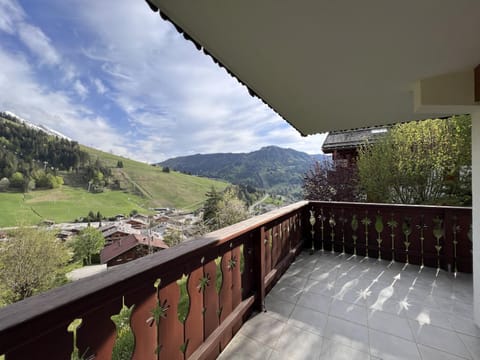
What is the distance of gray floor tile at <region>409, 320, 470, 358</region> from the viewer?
5.15 feet

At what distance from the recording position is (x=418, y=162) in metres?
6.79

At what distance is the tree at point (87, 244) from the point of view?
49.7 feet

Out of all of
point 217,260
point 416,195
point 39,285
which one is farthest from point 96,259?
point 416,195

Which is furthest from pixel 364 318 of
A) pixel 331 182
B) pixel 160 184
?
pixel 160 184

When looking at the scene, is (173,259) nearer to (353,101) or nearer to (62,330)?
(62,330)

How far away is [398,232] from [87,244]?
61.1 feet

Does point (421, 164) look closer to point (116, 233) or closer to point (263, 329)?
point (263, 329)

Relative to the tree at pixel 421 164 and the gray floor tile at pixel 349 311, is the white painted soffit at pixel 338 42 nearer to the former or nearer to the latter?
the gray floor tile at pixel 349 311

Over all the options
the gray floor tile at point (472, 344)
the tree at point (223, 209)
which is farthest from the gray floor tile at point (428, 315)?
the tree at point (223, 209)

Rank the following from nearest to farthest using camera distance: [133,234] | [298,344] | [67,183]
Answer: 1. [298,344]
2. [133,234]
3. [67,183]

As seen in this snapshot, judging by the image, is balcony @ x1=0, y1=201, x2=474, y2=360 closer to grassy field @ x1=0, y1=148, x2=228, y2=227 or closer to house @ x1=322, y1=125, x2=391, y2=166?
house @ x1=322, y1=125, x2=391, y2=166

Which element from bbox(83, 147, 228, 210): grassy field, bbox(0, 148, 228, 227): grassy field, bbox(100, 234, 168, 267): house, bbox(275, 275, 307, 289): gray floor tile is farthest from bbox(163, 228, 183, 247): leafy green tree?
bbox(275, 275, 307, 289): gray floor tile

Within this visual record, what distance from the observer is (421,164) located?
6.75 meters

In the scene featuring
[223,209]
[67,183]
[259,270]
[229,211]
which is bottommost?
[229,211]
